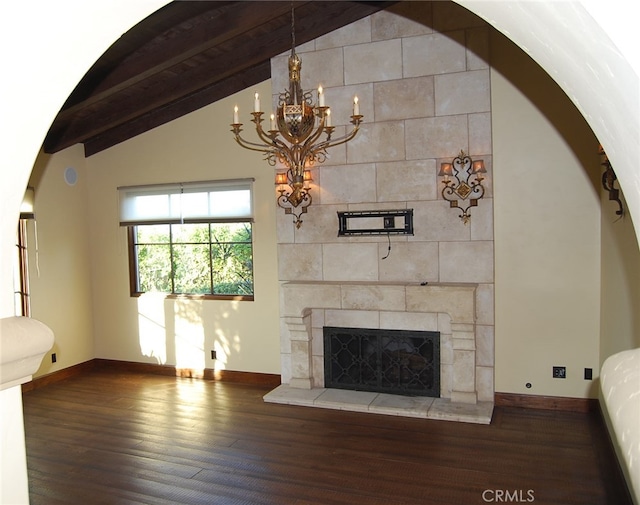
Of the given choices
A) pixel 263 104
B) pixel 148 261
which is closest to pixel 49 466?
pixel 148 261

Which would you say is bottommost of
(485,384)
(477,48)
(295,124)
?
(485,384)

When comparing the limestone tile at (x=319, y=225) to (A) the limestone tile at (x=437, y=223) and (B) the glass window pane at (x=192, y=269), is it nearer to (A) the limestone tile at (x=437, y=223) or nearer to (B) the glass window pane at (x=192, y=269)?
(A) the limestone tile at (x=437, y=223)

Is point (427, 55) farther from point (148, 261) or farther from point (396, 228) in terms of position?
point (148, 261)

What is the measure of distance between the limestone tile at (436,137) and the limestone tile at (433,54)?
1.47ft

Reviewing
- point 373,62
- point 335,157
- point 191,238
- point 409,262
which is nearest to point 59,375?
point 191,238

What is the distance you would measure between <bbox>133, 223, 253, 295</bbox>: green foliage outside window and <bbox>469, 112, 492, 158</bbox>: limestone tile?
2.56m

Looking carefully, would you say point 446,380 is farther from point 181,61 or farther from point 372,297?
point 181,61

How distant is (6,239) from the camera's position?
1203mm

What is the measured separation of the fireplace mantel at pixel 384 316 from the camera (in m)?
4.99

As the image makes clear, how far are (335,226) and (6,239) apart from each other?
4425mm

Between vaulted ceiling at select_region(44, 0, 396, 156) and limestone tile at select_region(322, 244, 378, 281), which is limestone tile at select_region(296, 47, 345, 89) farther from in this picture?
limestone tile at select_region(322, 244, 378, 281)

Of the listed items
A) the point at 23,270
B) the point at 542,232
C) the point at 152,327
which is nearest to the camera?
the point at 542,232

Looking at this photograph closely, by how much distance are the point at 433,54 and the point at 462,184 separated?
1257mm

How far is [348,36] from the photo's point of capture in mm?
5383
